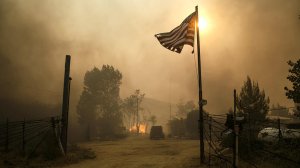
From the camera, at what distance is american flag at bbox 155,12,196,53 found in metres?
16.0

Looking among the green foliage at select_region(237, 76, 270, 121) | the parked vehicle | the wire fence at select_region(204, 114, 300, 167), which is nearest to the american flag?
the wire fence at select_region(204, 114, 300, 167)

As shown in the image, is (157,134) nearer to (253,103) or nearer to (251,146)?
(253,103)

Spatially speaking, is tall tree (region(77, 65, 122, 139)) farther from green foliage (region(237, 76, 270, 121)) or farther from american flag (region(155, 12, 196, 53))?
american flag (region(155, 12, 196, 53))

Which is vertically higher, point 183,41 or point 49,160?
point 183,41

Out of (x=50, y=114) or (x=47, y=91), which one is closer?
(x=50, y=114)

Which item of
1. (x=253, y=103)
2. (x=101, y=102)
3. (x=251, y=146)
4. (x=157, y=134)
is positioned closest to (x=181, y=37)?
(x=251, y=146)

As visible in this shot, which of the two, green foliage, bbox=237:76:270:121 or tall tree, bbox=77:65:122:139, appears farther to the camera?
tall tree, bbox=77:65:122:139

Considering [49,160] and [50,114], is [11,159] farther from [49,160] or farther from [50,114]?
[50,114]

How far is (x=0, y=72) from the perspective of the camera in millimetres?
68750

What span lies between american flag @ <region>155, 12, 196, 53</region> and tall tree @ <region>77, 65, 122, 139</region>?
5129 centimetres

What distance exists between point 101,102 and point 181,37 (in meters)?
61.0

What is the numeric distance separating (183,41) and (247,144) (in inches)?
287

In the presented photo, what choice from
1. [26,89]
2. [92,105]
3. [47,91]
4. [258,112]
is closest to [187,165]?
[258,112]

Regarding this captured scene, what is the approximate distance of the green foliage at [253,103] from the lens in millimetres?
37969
